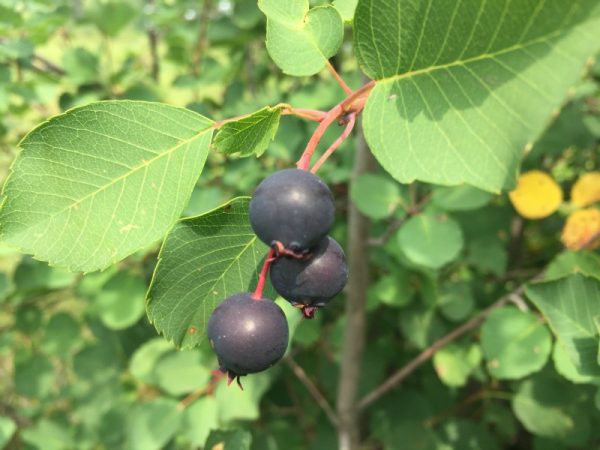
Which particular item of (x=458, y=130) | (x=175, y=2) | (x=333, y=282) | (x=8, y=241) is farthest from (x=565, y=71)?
(x=175, y=2)

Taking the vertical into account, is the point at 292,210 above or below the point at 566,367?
above

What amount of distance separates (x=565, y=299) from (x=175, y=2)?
1638 millimetres

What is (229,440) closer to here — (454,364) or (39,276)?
(454,364)

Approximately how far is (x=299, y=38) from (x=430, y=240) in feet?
2.41

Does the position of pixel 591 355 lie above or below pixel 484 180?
below

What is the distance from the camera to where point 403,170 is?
2.10 feet

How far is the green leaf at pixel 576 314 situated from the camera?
2.89 ft

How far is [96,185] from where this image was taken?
0.67 meters

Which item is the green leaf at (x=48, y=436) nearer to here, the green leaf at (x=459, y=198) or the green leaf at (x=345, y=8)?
the green leaf at (x=459, y=198)

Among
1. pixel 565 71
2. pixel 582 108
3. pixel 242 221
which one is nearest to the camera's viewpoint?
pixel 565 71

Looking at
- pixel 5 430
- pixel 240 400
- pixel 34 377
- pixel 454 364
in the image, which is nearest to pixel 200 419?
pixel 240 400

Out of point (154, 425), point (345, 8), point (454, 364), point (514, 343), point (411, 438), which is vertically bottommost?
point (411, 438)

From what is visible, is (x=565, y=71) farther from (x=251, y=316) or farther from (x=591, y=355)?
(x=591, y=355)

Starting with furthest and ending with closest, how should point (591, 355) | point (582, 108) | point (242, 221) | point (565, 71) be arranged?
point (582, 108) → point (591, 355) → point (242, 221) → point (565, 71)
